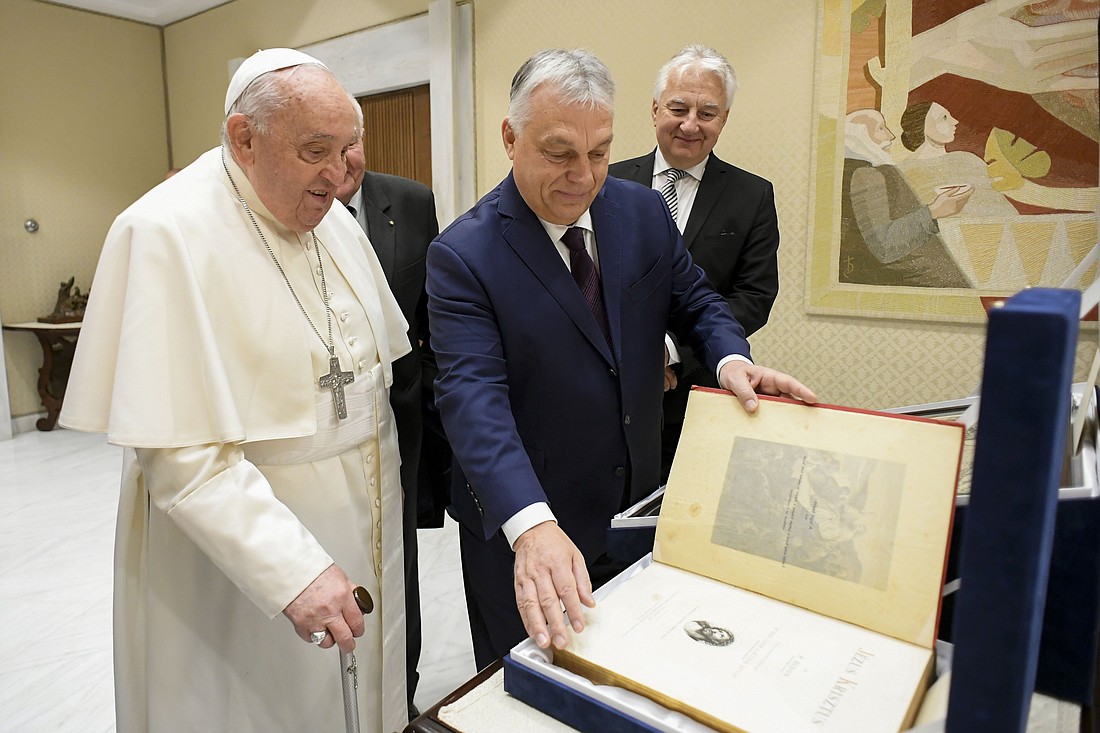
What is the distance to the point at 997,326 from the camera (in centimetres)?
43

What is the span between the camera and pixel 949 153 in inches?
119

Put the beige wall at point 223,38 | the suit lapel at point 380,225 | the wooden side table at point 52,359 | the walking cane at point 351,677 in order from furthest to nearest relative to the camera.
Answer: the wooden side table at point 52,359, the beige wall at point 223,38, the suit lapel at point 380,225, the walking cane at point 351,677

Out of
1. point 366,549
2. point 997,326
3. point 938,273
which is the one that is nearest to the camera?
point 997,326

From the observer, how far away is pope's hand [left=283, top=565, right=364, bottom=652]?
3.84ft

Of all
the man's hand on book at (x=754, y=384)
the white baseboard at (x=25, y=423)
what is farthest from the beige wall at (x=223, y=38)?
the man's hand on book at (x=754, y=384)

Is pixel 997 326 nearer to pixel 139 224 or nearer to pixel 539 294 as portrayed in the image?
pixel 539 294

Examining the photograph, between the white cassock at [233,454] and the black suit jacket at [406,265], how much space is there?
38 centimetres

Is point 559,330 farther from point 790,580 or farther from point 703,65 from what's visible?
point 703,65

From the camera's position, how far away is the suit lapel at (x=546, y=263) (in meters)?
1.33

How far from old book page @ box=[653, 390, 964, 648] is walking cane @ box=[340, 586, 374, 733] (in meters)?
0.47

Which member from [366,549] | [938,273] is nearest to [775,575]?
[366,549]

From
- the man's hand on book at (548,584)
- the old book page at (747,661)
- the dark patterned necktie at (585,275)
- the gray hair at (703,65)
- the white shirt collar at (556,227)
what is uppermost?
the gray hair at (703,65)

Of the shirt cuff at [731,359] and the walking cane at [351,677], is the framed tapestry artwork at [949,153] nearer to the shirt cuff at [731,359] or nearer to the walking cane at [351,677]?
the shirt cuff at [731,359]

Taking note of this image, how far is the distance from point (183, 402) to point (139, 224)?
31 centimetres
